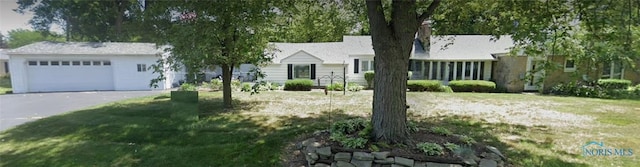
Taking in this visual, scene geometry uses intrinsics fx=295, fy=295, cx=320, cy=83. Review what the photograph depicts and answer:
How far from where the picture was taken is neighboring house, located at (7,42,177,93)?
49.9 ft

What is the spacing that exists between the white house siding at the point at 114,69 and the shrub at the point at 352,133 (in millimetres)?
14857

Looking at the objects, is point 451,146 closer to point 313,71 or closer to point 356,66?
point 356,66

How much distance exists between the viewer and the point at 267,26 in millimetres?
8930

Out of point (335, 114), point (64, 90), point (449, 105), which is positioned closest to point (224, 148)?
point (335, 114)

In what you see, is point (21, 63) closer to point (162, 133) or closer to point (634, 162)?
point (162, 133)

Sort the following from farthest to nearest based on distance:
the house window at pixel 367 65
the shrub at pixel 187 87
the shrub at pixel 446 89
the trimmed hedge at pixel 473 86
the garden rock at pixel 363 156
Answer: the house window at pixel 367 65 → the trimmed hedge at pixel 473 86 → the shrub at pixel 446 89 → the shrub at pixel 187 87 → the garden rock at pixel 363 156

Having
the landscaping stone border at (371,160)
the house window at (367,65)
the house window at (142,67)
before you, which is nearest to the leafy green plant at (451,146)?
the landscaping stone border at (371,160)

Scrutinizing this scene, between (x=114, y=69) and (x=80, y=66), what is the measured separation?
166 cm

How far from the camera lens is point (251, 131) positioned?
6.76m

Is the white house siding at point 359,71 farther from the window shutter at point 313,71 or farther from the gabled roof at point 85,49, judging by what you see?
the gabled roof at point 85,49

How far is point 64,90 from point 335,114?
15800 millimetres

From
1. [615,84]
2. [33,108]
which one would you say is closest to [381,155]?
[33,108]

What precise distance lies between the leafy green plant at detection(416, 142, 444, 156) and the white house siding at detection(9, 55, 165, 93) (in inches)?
648

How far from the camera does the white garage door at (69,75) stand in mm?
15523
